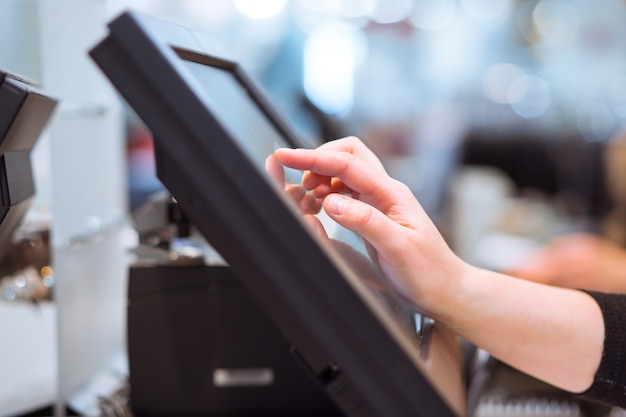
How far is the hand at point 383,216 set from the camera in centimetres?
53

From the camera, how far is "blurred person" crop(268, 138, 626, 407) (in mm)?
552

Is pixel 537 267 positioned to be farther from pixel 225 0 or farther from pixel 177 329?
pixel 225 0

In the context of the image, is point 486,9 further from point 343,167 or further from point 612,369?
point 343,167

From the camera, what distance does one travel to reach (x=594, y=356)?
69 centimetres

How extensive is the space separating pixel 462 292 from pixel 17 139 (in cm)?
44

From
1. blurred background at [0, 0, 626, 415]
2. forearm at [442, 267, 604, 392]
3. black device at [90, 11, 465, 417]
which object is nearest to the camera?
black device at [90, 11, 465, 417]

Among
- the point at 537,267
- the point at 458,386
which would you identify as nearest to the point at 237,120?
the point at 458,386

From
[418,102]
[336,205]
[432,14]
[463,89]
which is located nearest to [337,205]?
[336,205]

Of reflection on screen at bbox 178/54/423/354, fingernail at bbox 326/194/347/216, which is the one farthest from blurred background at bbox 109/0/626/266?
fingernail at bbox 326/194/347/216

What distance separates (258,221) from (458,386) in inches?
9.1

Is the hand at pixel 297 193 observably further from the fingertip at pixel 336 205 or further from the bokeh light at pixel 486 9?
the bokeh light at pixel 486 9

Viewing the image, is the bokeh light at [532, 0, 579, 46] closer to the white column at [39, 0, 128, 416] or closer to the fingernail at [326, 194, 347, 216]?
the white column at [39, 0, 128, 416]

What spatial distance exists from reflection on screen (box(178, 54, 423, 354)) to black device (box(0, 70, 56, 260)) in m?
→ 0.15

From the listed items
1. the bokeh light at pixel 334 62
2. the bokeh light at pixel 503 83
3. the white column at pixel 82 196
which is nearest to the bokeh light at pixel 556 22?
the bokeh light at pixel 503 83
